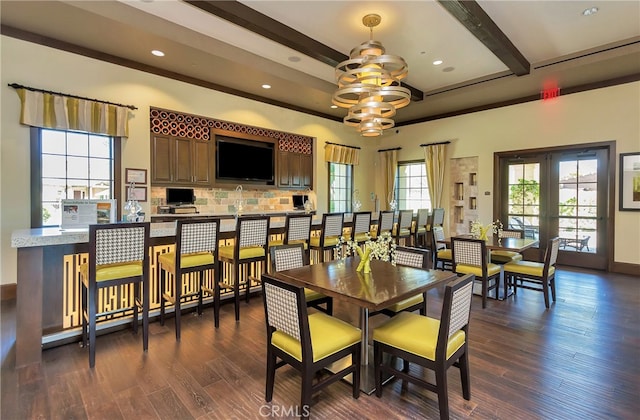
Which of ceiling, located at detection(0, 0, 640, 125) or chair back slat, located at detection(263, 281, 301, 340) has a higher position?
ceiling, located at detection(0, 0, 640, 125)

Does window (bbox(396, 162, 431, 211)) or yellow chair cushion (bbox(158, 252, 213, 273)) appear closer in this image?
yellow chair cushion (bbox(158, 252, 213, 273))

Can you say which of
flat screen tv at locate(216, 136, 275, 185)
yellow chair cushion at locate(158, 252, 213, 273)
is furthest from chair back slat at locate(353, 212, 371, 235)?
flat screen tv at locate(216, 136, 275, 185)

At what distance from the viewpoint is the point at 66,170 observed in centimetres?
450

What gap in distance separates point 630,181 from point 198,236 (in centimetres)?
687

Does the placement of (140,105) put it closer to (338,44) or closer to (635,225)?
(338,44)

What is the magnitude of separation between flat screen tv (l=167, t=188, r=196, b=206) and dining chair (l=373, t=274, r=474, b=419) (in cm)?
466

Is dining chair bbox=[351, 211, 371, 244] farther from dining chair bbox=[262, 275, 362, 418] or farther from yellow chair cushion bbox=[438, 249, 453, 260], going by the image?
dining chair bbox=[262, 275, 362, 418]

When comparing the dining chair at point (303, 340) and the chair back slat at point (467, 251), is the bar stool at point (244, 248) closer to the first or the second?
the dining chair at point (303, 340)

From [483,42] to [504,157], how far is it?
3276 mm

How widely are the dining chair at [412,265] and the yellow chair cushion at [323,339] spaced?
0.65 m

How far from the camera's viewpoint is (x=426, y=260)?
2814 millimetres

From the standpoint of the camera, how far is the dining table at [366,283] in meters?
1.92

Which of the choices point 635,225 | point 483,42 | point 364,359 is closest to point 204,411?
point 364,359

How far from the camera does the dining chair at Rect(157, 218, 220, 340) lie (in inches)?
115
